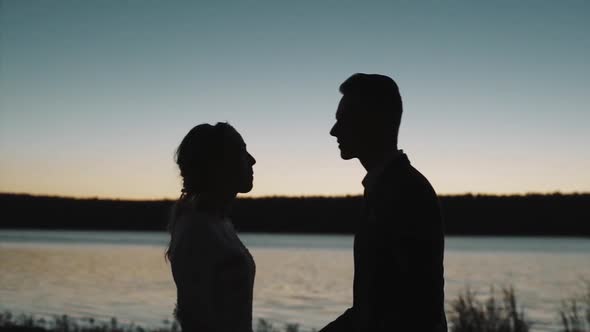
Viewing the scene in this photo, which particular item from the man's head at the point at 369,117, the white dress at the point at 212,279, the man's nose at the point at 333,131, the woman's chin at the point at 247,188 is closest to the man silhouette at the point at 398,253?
the man's head at the point at 369,117

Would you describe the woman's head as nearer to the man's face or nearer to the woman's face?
the woman's face

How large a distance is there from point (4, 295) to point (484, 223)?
83.1 metres

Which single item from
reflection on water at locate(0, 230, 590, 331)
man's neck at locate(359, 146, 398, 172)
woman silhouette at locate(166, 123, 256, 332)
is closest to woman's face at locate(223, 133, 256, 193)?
woman silhouette at locate(166, 123, 256, 332)

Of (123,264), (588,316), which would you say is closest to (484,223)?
(123,264)

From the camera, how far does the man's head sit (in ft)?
10.7

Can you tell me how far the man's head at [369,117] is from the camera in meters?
3.25

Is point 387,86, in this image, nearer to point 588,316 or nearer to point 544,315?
point 588,316

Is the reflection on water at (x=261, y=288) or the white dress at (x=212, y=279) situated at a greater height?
the white dress at (x=212, y=279)

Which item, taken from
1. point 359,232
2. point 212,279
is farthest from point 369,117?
point 212,279

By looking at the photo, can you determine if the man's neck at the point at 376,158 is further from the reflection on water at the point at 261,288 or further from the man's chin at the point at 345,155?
the reflection on water at the point at 261,288

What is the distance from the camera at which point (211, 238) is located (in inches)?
134

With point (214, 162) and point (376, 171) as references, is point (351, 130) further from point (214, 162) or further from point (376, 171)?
point (214, 162)

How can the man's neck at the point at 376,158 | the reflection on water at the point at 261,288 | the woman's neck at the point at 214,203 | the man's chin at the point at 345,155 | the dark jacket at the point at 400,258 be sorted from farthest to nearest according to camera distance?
the reflection on water at the point at 261,288
the woman's neck at the point at 214,203
the man's chin at the point at 345,155
the man's neck at the point at 376,158
the dark jacket at the point at 400,258

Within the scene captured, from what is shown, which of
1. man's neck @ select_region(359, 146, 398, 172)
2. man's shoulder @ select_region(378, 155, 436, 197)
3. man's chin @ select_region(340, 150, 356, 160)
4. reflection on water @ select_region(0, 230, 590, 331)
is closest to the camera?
man's shoulder @ select_region(378, 155, 436, 197)
